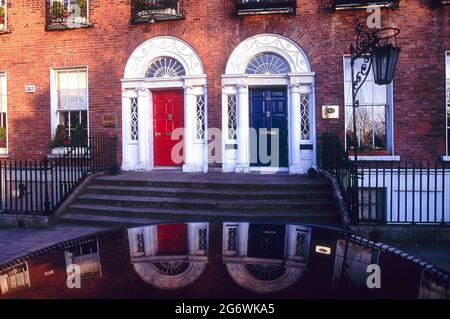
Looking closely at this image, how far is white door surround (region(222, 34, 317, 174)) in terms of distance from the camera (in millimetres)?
10328

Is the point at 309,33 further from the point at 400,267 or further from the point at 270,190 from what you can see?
the point at 400,267

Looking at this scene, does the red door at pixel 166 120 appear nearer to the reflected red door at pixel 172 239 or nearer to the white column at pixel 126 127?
the white column at pixel 126 127

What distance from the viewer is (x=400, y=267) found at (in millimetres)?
2236

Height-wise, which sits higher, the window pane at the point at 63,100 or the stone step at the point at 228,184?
the window pane at the point at 63,100

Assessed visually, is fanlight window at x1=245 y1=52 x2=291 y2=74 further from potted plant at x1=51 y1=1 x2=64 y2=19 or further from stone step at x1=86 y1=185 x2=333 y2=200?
potted plant at x1=51 y1=1 x2=64 y2=19

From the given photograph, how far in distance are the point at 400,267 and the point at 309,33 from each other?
912 centimetres

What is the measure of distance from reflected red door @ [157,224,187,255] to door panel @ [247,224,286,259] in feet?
1.59

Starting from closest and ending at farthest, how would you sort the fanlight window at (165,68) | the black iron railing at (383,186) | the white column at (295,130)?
the black iron railing at (383,186) < the white column at (295,130) < the fanlight window at (165,68)

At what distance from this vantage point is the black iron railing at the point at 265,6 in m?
10.1

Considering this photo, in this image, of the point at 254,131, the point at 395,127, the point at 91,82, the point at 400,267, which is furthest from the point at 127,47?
the point at 400,267

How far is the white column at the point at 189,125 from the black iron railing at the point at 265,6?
8.65 ft

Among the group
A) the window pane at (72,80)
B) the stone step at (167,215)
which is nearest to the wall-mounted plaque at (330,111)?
the stone step at (167,215)

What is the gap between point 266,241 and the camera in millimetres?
2789

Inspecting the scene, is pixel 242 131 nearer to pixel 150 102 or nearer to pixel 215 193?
pixel 215 193
